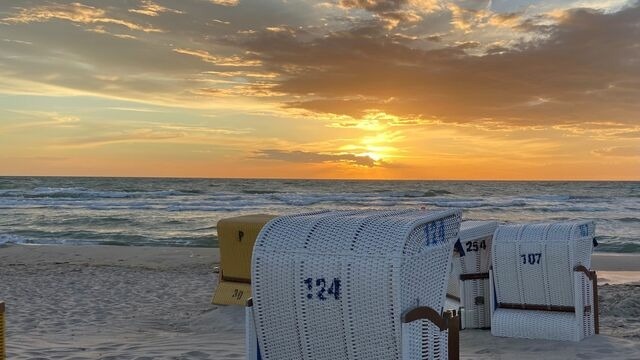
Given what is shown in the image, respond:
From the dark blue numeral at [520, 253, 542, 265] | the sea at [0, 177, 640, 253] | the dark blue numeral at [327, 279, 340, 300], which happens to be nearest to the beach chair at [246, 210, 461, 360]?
the dark blue numeral at [327, 279, 340, 300]

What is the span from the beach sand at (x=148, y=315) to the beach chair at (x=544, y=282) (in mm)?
223

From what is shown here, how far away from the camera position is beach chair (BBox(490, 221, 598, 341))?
8672 mm

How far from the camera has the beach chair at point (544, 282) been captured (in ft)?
28.5

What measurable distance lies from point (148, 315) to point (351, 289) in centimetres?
815

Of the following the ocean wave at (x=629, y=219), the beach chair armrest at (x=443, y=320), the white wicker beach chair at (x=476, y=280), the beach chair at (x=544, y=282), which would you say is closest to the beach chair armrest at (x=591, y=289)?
the beach chair at (x=544, y=282)

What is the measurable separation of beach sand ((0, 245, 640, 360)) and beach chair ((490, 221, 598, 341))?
0.22 metres

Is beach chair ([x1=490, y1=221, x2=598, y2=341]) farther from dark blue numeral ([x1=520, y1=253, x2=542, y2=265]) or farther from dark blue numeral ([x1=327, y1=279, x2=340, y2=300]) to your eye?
dark blue numeral ([x1=327, y1=279, x2=340, y2=300])

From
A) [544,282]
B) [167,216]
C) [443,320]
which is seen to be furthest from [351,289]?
[167,216]

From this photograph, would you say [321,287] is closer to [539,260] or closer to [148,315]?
[539,260]

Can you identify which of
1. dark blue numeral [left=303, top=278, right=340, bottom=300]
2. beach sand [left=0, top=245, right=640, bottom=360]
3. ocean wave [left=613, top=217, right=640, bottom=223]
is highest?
dark blue numeral [left=303, top=278, right=340, bottom=300]

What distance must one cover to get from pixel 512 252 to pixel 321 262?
18.3ft

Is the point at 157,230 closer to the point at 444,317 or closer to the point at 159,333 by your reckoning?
the point at 159,333

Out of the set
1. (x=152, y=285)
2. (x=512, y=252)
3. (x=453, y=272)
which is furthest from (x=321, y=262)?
(x=152, y=285)

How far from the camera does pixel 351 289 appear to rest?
13.0 feet
